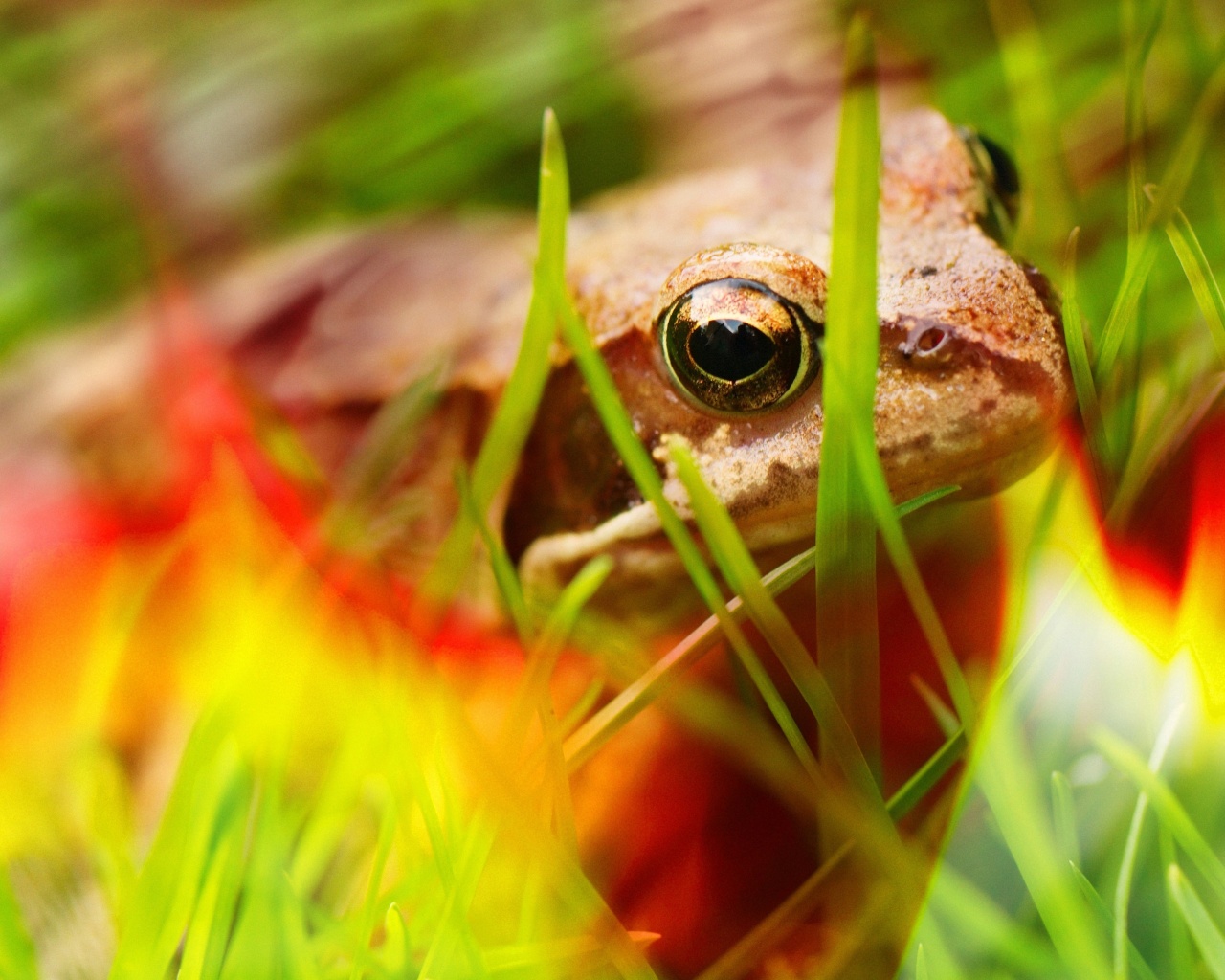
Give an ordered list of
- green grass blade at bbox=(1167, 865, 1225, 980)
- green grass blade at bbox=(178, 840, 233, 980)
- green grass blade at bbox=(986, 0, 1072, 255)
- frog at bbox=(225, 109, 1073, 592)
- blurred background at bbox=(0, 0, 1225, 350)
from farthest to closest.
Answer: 1. blurred background at bbox=(0, 0, 1225, 350)
2. green grass blade at bbox=(986, 0, 1072, 255)
3. frog at bbox=(225, 109, 1073, 592)
4. green grass blade at bbox=(178, 840, 233, 980)
5. green grass blade at bbox=(1167, 865, 1225, 980)

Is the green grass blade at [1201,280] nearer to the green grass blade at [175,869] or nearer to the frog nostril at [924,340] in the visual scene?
the frog nostril at [924,340]

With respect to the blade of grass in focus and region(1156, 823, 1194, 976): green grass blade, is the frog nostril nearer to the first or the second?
the blade of grass in focus

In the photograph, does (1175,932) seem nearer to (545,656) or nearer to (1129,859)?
(1129,859)

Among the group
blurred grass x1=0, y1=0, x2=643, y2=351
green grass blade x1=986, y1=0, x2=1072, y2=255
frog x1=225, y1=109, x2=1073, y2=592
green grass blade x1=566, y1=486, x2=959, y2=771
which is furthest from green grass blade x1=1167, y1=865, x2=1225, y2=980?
blurred grass x1=0, y1=0, x2=643, y2=351

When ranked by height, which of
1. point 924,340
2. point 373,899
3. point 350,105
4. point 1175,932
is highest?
point 350,105

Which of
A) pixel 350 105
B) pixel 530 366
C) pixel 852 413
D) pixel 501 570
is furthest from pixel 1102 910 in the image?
pixel 350 105

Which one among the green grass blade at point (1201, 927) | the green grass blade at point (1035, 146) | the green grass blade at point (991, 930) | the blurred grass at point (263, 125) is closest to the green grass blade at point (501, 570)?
the green grass blade at point (991, 930)
